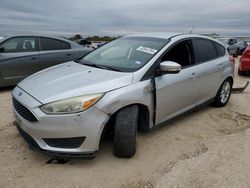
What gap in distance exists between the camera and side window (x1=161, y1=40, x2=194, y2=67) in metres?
4.00

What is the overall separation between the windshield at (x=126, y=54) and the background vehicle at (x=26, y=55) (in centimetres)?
193

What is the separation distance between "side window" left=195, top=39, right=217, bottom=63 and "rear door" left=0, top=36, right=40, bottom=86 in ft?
13.3

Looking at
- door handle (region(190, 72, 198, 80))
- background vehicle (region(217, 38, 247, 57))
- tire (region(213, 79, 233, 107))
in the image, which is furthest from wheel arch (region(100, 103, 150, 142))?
background vehicle (region(217, 38, 247, 57))

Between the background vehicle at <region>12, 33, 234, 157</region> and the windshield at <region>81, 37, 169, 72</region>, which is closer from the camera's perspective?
the background vehicle at <region>12, 33, 234, 157</region>

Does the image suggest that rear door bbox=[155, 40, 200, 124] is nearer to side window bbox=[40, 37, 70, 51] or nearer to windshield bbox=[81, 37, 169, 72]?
windshield bbox=[81, 37, 169, 72]

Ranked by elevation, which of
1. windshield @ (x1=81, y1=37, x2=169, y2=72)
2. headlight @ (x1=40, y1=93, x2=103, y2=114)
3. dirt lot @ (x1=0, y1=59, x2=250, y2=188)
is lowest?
dirt lot @ (x1=0, y1=59, x2=250, y2=188)

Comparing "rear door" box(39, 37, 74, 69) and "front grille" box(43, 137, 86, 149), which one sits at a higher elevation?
"rear door" box(39, 37, 74, 69)

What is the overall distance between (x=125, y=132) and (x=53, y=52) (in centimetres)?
466

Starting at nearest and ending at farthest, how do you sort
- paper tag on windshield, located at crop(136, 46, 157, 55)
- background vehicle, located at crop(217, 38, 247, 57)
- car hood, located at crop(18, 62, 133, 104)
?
car hood, located at crop(18, 62, 133, 104) → paper tag on windshield, located at crop(136, 46, 157, 55) → background vehicle, located at crop(217, 38, 247, 57)

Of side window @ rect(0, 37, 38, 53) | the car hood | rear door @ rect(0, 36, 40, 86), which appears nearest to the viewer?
the car hood

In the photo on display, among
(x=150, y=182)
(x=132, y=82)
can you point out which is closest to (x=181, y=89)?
(x=132, y=82)

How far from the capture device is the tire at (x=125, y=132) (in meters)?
3.07

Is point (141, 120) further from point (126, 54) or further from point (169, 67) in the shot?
point (126, 54)

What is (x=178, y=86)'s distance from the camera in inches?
153
